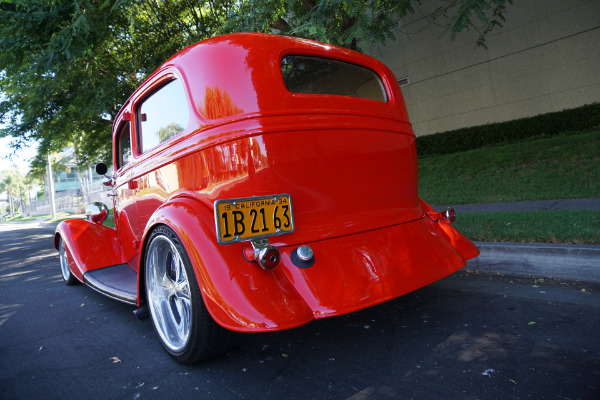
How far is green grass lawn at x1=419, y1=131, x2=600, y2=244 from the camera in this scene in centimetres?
420

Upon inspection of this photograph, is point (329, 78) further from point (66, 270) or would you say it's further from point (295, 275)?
point (66, 270)

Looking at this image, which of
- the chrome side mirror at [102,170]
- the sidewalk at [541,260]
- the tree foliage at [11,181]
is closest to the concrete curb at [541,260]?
the sidewalk at [541,260]

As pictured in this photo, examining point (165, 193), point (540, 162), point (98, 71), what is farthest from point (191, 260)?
point (98, 71)

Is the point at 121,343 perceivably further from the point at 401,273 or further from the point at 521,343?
the point at 521,343

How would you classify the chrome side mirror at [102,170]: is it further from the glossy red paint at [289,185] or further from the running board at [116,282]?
the glossy red paint at [289,185]

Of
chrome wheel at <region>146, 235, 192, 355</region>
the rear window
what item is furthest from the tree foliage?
the rear window

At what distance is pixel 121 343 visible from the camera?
2816 mm

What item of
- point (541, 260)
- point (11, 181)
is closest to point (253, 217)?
point (541, 260)

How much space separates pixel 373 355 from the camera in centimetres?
227

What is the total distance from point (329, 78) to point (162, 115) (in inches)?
50.9

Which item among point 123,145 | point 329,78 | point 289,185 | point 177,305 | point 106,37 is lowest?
point 177,305

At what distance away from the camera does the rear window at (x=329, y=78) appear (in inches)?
104

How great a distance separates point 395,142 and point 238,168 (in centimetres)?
124

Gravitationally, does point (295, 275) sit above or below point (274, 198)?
below
